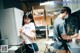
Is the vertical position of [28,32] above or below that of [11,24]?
below

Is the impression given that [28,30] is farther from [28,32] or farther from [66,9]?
[66,9]

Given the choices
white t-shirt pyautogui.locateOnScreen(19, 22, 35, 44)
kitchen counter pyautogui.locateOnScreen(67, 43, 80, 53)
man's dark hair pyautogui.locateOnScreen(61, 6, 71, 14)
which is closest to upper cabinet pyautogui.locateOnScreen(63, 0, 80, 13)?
man's dark hair pyautogui.locateOnScreen(61, 6, 71, 14)

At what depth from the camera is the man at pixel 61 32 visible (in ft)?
6.71

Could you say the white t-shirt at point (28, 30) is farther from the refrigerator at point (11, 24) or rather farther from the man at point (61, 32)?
the man at point (61, 32)

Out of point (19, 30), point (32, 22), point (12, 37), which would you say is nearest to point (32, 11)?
point (32, 22)

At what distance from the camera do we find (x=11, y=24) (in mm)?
2109

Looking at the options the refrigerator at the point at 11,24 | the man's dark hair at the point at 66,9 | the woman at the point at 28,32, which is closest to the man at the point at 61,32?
the man's dark hair at the point at 66,9

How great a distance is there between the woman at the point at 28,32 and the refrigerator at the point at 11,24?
65 millimetres

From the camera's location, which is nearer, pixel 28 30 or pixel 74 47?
pixel 74 47

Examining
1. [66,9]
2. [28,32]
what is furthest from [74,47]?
[28,32]

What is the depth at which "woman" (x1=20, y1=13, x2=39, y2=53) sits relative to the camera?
6.91ft

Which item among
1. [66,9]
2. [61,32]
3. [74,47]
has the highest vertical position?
[66,9]

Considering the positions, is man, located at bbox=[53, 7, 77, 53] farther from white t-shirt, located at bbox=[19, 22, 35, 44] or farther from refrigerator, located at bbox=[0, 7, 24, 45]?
refrigerator, located at bbox=[0, 7, 24, 45]

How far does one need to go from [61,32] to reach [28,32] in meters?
0.47
